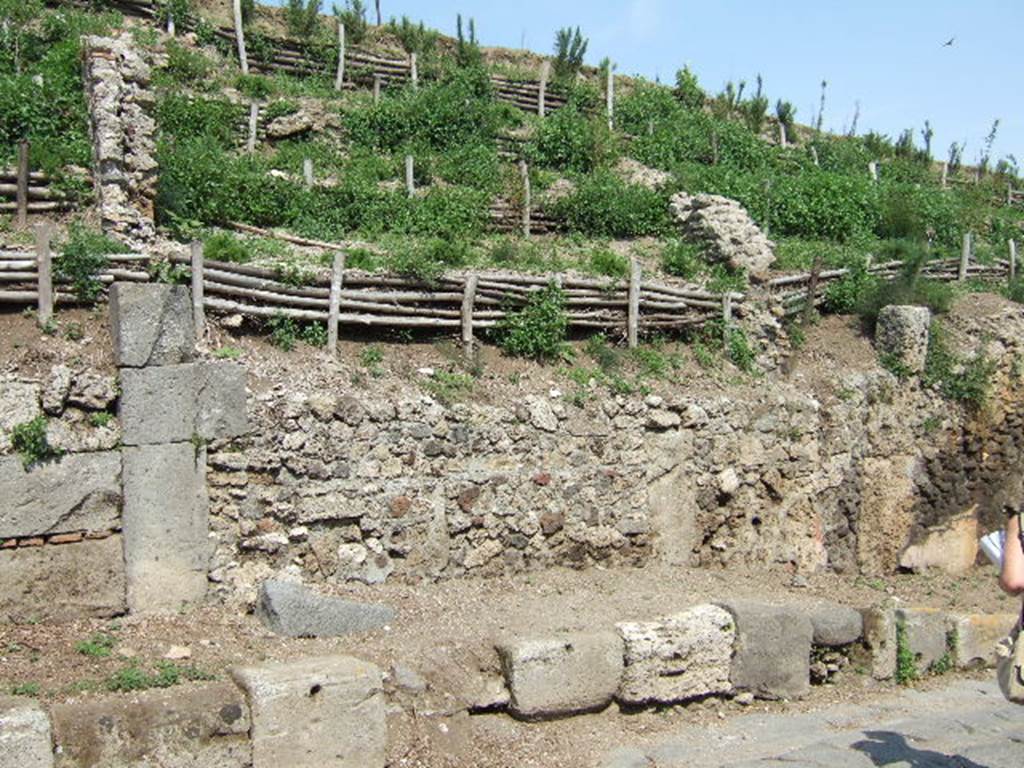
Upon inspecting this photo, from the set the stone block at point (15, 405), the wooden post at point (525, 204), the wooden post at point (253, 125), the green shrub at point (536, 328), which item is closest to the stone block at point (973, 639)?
the green shrub at point (536, 328)

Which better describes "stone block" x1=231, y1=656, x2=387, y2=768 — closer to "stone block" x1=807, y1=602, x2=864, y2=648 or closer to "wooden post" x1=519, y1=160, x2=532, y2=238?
"stone block" x1=807, y1=602, x2=864, y2=648

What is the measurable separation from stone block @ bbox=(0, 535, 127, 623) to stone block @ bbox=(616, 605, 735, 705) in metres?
3.46

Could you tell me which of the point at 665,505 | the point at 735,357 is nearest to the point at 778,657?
the point at 665,505

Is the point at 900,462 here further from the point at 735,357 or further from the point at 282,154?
the point at 282,154

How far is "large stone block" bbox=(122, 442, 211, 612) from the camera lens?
25.2 feet

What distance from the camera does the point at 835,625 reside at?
8.43 meters

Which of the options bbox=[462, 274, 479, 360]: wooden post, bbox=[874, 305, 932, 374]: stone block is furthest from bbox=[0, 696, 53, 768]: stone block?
bbox=[874, 305, 932, 374]: stone block

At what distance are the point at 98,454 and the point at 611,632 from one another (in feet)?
12.1

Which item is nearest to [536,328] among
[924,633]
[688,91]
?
[924,633]

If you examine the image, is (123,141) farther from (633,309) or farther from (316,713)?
(316,713)

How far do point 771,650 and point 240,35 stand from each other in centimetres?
1494

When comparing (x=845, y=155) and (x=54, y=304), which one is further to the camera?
(x=845, y=155)

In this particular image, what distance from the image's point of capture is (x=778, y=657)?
26.4 ft

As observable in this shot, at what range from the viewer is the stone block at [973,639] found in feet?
29.6
